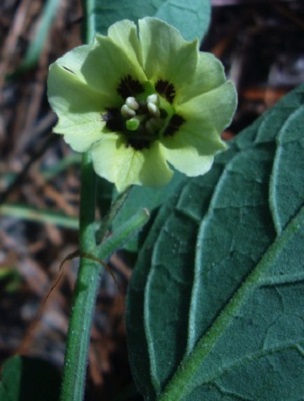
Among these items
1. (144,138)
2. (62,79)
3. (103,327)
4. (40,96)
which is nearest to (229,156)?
(144,138)

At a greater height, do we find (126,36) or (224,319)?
(126,36)

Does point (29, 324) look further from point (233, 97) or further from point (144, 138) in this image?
point (233, 97)

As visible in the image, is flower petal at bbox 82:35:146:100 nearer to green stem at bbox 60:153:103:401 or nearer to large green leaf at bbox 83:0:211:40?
green stem at bbox 60:153:103:401

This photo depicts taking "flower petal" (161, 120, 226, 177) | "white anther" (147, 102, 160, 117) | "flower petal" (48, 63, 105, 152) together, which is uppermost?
"flower petal" (48, 63, 105, 152)

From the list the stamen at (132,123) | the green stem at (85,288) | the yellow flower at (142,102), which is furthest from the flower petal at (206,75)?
the green stem at (85,288)

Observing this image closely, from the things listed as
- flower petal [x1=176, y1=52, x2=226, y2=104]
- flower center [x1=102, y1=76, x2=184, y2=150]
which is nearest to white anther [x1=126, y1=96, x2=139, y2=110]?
flower center [x1=102, y1=76, x2=184, y2=150]

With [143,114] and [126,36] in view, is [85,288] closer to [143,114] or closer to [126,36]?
[143,114]

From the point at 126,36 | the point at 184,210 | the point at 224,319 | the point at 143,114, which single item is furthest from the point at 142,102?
the point at 224,319
